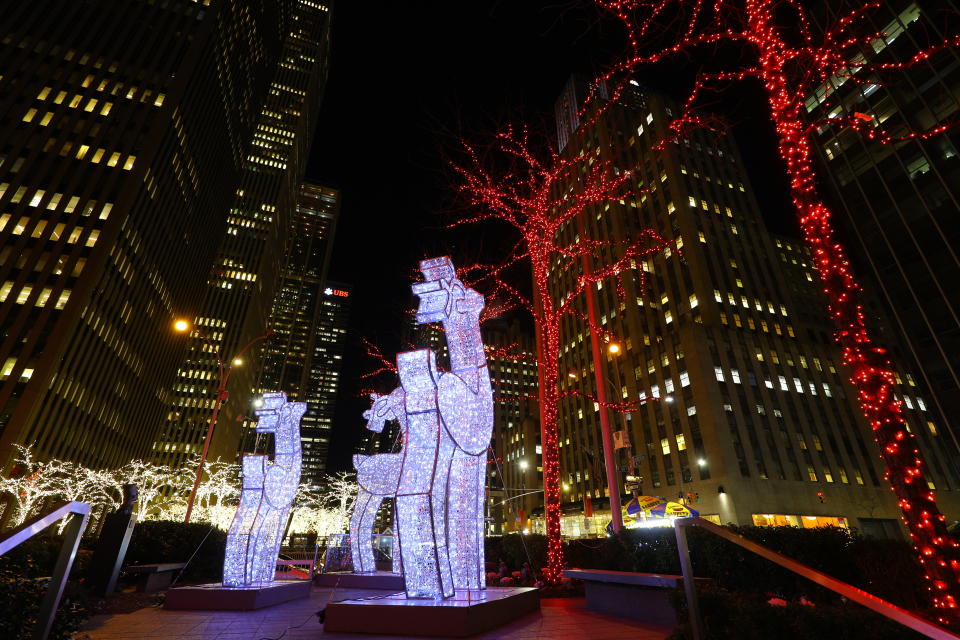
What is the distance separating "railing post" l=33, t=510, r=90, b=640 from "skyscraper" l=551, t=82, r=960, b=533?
39428 mm

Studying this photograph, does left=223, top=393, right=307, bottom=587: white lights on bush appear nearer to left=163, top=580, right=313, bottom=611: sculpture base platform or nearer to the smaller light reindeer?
left=163, top=580, right=313, bottom=611: sculpture base platform

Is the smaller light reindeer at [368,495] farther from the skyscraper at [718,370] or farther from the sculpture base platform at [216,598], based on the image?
the skyscraper at [718,370]

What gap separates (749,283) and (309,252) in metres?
150

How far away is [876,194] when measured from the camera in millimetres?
31172

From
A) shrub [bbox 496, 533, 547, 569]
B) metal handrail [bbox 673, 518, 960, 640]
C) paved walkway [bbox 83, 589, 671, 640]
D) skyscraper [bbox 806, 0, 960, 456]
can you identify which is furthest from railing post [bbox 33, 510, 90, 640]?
skyscraper [bbox 806, 0, 960, 456]

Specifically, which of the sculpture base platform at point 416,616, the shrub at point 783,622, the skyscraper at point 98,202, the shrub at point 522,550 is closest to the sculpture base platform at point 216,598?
the sculpture base platform at point 416,616

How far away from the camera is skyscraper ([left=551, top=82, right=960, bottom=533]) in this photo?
147 feet

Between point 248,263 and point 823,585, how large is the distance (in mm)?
112408

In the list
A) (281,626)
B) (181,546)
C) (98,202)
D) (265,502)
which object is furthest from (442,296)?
(98,202)

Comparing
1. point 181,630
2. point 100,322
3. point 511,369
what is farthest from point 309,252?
point 181,630

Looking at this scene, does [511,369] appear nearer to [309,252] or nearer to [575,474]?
[575,474]

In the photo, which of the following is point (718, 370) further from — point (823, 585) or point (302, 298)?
point (302, 298)

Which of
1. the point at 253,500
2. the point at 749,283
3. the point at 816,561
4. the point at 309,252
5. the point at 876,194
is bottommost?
the point at 816,561

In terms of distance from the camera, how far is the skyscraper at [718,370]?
147ft
